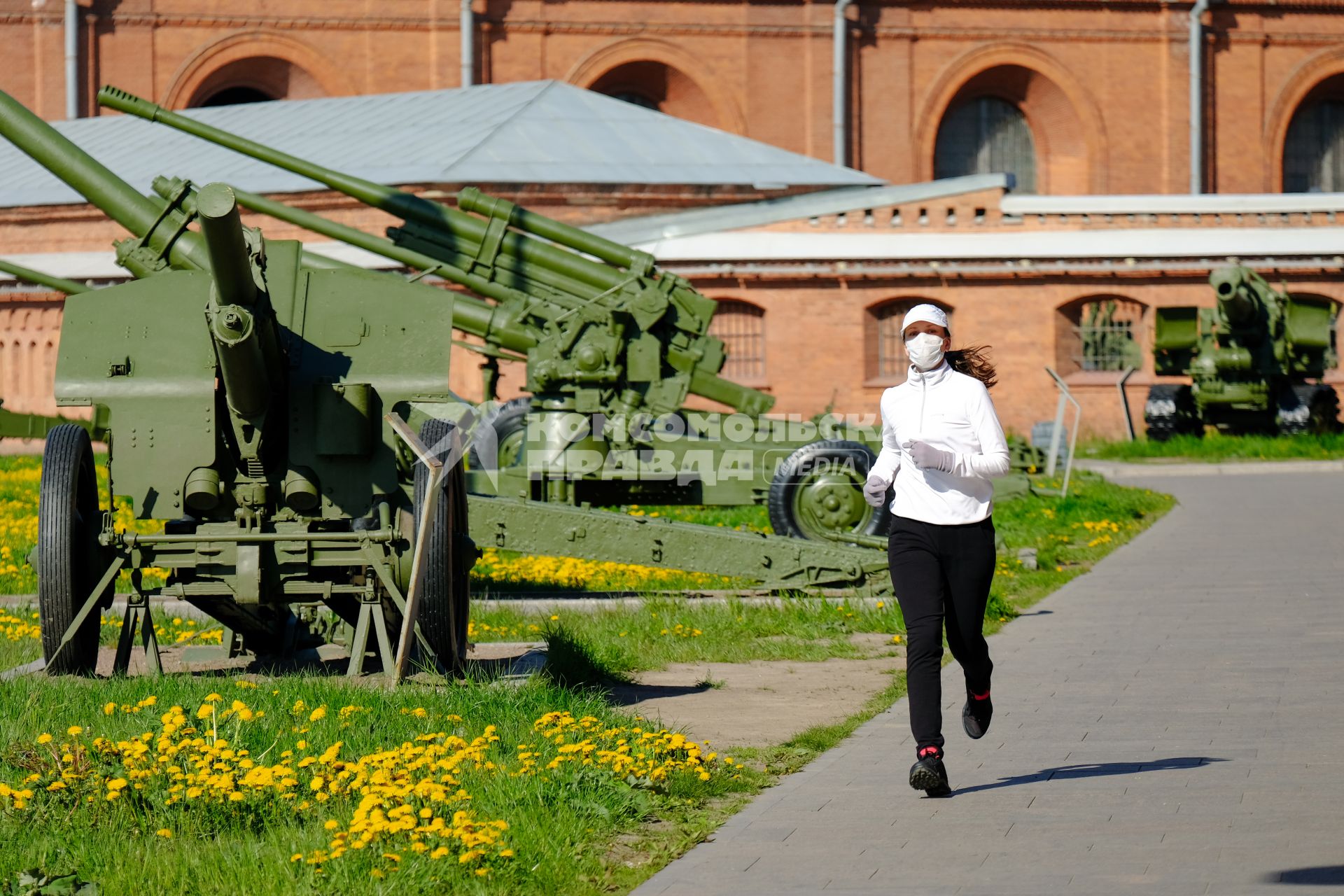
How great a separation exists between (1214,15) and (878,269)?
44.5ft

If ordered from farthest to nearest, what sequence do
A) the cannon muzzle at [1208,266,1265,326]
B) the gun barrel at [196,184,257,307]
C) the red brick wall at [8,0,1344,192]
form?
the red brick wall at [8,0,1344,192] → the cannon muzzle at [1208,266,1265,326] → the gun barrel at [196,184,257,307]

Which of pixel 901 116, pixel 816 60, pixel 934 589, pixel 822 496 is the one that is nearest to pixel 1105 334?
pixel 901 116

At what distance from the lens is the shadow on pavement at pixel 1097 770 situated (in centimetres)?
592

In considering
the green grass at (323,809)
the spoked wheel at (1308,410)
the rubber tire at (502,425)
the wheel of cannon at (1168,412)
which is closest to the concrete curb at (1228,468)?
the wheel of cannon at (1168,412)

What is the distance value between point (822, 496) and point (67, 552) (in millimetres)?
6693

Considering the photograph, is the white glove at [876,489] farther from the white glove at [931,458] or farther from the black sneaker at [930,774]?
the black sneaker at [930,774]

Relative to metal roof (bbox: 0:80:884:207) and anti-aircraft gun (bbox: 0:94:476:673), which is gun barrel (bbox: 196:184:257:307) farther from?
metal roof (bbox: 0:80:884:207)

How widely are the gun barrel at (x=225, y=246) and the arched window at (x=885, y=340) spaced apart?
21869mm

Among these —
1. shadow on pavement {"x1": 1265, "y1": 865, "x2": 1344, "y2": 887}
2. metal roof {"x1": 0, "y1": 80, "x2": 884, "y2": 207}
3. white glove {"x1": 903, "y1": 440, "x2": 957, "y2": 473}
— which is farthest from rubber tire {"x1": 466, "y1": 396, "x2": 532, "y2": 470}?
metal roof {"x1": 0, "y1": 80, "x2": 884, "y2": 207}

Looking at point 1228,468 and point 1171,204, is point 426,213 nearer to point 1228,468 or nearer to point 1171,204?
point 1228,468

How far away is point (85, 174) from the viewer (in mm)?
10125

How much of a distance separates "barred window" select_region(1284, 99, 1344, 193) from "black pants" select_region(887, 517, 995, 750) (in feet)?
117

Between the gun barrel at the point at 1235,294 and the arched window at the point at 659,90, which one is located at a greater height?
the arched window at the point at 659,90

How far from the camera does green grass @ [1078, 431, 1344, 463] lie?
23.6 metres
